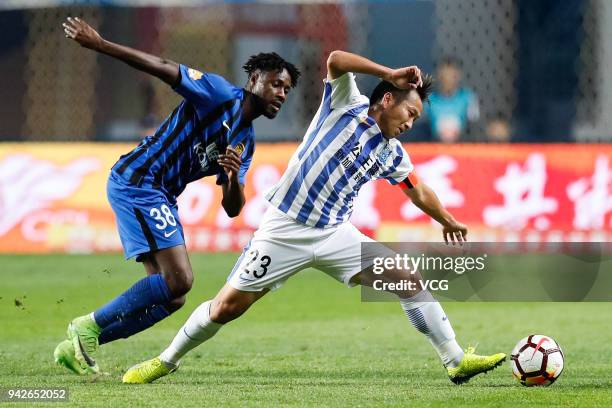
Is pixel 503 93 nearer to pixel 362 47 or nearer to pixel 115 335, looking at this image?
pixel 362 47

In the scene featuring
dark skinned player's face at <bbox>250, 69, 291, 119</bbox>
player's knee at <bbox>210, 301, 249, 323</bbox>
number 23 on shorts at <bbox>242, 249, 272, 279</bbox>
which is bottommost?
player's knee at <bbox>210, 301, 249, 323</bbox>

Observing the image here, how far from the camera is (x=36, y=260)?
1476cm

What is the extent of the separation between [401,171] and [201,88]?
125 cm

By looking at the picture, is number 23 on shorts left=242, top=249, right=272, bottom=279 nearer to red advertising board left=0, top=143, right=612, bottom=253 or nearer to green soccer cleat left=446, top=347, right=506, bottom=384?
green soccer cleat left=446, top=347, right=506, bottom=384

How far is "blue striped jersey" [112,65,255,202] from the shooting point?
7.54 metres

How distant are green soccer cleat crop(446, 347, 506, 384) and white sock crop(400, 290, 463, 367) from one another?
3 cm

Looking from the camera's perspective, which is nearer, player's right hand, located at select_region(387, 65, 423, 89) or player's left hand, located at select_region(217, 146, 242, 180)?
player's right hand, located at select_region(387, 65, 423, 89)

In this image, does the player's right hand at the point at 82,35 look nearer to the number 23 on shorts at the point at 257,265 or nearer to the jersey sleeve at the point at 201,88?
the jersey sleeve at the point at 201,88

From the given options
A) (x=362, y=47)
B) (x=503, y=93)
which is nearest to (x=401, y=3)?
(x=362, y=47)

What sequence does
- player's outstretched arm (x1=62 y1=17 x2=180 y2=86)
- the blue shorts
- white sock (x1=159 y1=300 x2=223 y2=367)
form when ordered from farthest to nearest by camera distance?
the blue shorts
white sock (x1=159 y1=300 x2=223 y2=367)
player's outstretched arm (x1=62 y1=17 x2=180 y2=86)

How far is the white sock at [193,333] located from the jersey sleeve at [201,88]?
3.85ft

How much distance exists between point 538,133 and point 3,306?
669cm

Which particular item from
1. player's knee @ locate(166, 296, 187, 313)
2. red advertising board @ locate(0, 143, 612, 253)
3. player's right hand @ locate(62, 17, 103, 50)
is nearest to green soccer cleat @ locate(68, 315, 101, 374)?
player's knee @ locate(166, 296, 187, 313)

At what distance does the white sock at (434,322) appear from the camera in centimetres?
735
